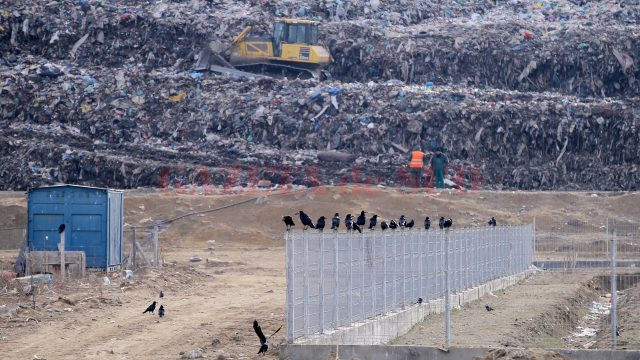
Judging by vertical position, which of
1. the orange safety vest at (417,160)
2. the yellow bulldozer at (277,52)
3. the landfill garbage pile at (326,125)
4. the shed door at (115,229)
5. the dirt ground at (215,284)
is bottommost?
the dirt ground at (215,284)

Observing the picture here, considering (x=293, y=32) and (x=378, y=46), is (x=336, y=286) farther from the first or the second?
(x=378, y=46)

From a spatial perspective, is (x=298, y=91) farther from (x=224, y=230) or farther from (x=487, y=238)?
(x=487, y=238)

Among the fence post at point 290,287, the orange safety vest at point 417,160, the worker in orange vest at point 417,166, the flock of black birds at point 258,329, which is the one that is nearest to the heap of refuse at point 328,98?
the worker in orange vest at point 417,166

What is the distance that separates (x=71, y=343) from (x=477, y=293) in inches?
364

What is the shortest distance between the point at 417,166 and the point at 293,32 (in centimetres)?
790

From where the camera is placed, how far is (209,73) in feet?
153

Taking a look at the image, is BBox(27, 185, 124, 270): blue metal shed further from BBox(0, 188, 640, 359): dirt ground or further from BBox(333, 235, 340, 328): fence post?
BBox(333, 235, 340, 328): fence post

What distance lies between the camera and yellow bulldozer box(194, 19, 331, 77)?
147ft

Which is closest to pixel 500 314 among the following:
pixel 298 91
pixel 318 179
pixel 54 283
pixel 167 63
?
pixel 54 283

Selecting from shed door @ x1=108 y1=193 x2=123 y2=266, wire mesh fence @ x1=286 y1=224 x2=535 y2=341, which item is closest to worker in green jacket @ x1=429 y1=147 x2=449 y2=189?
wire mesh fence @ x1=286 y1=224 x2=535 y2=341

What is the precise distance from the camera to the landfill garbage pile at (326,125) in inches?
1635

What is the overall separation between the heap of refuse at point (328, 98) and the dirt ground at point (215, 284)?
16.4 feet

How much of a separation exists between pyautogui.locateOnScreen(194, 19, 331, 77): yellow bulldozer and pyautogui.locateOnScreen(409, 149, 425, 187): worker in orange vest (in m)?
7.40

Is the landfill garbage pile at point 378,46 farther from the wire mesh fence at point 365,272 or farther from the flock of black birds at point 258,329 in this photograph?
the flock of black birds at point 258,329
